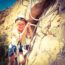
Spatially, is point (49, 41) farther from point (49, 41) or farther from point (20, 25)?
point (20, 25)

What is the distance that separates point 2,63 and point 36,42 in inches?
14.7

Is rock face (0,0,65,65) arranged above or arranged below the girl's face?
below

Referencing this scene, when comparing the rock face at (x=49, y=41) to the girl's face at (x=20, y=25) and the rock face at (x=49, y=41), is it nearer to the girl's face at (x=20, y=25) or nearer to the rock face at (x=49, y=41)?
the rock face at (x=49, y=41)

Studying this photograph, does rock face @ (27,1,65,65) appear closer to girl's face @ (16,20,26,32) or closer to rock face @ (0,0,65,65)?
rock face @ (0,0,65,65)

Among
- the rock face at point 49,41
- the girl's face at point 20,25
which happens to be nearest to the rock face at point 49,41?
the rock face at point 49,41

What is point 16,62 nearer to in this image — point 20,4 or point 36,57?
point 36,57

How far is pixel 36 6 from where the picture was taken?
2.10 metres

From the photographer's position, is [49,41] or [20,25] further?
[20,25]

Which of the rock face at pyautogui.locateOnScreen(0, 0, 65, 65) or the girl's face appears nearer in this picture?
the rock face at pyautogui.locateOnScreen(0, 0, 65, 65)

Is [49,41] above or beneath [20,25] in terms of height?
beneath

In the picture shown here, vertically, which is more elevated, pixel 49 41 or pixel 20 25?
pixel 20 25

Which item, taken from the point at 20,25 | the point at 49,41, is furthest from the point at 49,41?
the point at 20,25

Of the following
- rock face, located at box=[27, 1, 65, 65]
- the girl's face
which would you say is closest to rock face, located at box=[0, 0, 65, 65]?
rock face, located at box=[27, 1, 65, 65]

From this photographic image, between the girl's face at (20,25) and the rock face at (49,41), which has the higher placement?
the girl's face at (20,25)
